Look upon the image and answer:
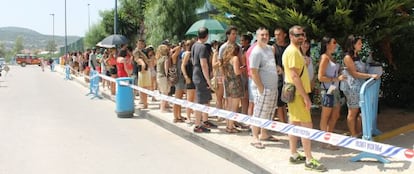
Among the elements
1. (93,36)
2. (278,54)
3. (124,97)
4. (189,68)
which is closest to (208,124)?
(189,68)

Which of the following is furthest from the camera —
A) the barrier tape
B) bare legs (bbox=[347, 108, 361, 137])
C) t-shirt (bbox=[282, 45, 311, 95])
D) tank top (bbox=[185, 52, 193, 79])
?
tank top (bbox=[185, 52, 193, 79])

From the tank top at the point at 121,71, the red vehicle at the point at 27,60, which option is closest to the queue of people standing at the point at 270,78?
the tank top at the point at 121,71

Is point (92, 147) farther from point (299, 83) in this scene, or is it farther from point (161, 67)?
point (299, 83)

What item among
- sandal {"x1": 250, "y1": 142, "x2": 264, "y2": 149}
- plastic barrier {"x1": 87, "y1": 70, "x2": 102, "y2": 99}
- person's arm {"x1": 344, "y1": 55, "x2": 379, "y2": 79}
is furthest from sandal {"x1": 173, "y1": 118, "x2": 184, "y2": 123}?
plastic barrier {"x1": 87, "y1": 70, "x2": 102, "y2": 99}

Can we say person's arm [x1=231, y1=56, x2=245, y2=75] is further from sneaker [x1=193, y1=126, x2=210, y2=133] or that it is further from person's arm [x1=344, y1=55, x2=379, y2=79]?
person's arm [x1=344, y1=55, x2=379, y2=79]

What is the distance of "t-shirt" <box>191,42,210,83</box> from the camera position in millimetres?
7832

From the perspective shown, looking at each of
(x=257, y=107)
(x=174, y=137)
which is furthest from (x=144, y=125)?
(x=257, y=107)

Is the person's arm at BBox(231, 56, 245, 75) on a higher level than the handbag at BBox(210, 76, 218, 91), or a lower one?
higher

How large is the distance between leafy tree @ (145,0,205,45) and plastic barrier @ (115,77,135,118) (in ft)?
42.3

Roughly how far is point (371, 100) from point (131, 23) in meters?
36.3

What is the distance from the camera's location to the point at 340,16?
6660mm

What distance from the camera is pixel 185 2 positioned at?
2392 centimetres

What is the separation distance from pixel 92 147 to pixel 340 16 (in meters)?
4.16

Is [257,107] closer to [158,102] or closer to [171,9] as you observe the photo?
[158,102]
